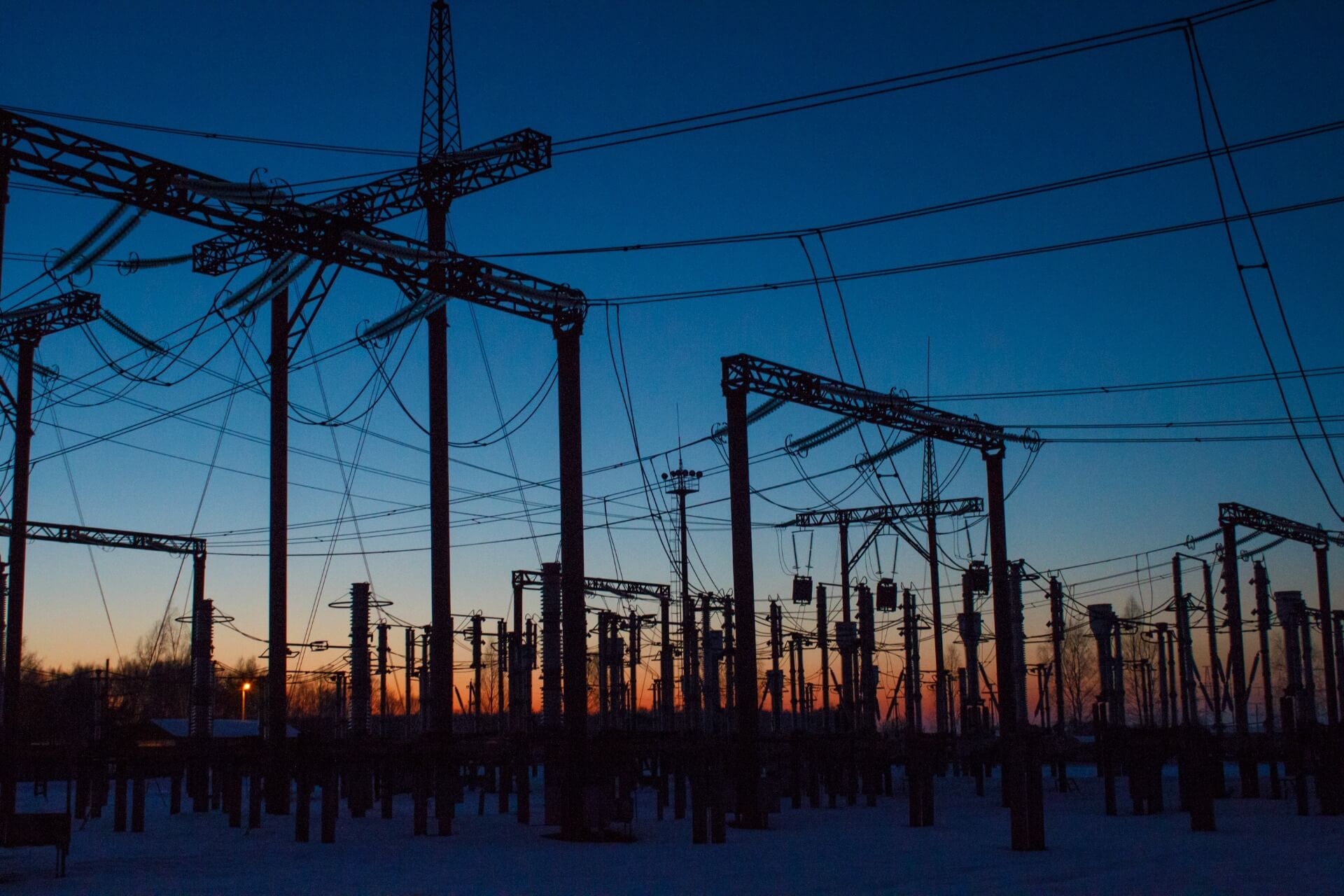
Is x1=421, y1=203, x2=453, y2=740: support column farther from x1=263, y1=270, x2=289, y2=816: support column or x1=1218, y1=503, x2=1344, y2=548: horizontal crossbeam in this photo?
x1=1218, y1=503, x2=1344, y2=548: horizontal crossbeam

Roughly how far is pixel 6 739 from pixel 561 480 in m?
12.3

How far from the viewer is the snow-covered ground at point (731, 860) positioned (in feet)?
52.4

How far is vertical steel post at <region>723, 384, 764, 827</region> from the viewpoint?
24344mm

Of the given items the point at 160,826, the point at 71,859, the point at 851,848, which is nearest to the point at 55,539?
the point at 160,826

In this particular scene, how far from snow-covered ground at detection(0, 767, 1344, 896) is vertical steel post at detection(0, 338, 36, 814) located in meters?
3.60

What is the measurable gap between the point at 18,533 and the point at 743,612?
51.7ft

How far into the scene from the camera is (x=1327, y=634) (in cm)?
4162

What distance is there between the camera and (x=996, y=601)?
2161 centimetres

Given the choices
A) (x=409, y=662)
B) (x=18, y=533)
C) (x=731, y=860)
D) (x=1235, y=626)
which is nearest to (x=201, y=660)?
(x=18, y=533)

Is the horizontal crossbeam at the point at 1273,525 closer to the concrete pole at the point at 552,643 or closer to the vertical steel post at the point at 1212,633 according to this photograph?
the vertical steel post at the point at 1212,633

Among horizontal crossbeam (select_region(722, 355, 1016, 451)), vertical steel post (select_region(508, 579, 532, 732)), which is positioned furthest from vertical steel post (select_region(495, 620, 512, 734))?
horizontal crossbeam (select_region(722, 355, 1016, 451))

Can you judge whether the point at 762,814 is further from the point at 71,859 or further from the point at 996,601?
the point at 71,859

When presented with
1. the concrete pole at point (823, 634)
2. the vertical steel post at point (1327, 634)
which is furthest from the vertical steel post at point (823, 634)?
the vertical steel post at point (1327, 634)

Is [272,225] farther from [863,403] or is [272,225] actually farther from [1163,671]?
[1163,671]
